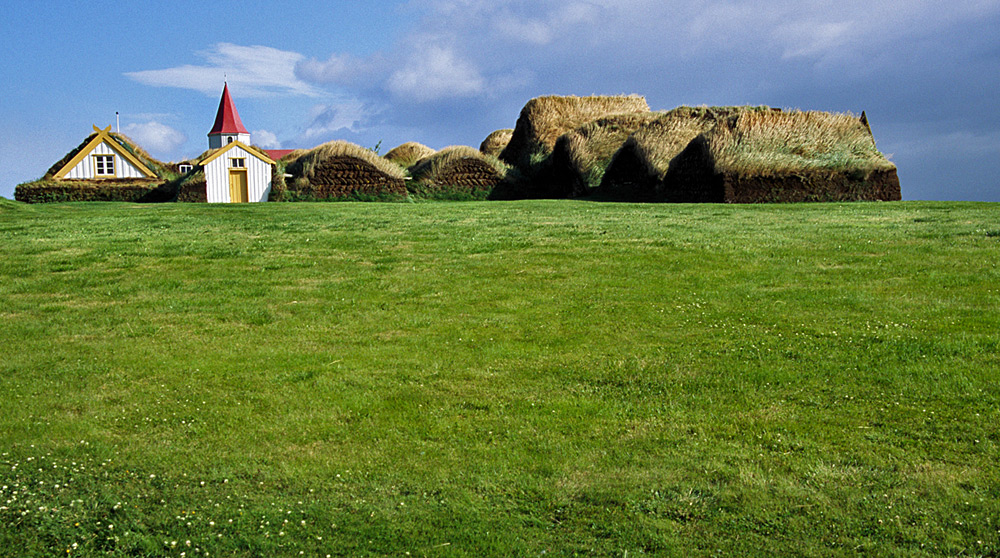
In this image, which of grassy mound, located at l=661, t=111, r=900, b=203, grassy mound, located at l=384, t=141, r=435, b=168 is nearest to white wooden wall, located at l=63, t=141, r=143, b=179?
grassy mound, located at l=384, t=141, r=435, b=168

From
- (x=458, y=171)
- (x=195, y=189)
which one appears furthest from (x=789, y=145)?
(x=195, y=189)

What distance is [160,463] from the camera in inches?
259

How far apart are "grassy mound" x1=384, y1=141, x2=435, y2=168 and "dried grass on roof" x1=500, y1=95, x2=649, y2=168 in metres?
7.55

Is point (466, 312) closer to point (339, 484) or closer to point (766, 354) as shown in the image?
point (766, 354)

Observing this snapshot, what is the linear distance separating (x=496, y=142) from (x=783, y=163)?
3438 centimetres

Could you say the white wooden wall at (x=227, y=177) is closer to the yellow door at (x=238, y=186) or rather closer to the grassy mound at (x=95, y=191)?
the yellow door at (x=238, y=186)

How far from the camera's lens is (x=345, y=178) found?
1694 inches

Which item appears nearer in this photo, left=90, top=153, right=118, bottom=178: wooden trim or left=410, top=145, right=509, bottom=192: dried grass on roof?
left=410, top=145, right=509, bottom=192: dried grass on roof

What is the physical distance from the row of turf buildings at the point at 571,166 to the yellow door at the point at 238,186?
6cm

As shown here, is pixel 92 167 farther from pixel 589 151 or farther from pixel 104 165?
pixel 589 151

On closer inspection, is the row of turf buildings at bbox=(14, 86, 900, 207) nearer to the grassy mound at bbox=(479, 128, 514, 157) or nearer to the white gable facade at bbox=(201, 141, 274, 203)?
the white gable facade at bbox=(201, 141, 274, 203)

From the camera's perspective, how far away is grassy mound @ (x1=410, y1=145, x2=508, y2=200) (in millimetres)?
44812

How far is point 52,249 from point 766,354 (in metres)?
15.6

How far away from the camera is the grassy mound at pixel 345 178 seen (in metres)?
42.8
